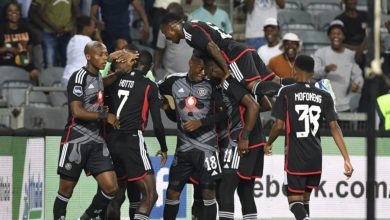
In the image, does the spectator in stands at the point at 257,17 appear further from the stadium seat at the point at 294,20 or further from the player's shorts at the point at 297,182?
the player's shorts at the point at 297,182

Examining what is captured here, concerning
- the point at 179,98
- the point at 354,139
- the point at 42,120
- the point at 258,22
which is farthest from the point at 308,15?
the point at 179,98

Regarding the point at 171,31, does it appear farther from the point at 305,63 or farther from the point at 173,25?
the point at 305,63

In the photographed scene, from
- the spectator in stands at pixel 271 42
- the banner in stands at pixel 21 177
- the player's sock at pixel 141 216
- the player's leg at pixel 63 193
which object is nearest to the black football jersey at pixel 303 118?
the player's sock at pixel 141 216

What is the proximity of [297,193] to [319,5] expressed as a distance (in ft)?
30.4

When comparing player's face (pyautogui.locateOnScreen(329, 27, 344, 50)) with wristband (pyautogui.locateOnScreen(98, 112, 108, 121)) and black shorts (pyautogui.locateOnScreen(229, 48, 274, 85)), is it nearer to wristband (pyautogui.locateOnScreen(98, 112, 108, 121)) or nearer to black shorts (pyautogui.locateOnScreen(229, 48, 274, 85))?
→ black shorts (pyautogui.locateOnScreen(229, 48, 274, 85))

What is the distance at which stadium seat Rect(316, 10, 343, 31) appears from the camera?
66.8 ft

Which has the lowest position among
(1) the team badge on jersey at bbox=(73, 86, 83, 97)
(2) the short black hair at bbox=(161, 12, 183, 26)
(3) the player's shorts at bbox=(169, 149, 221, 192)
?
(3) the player's shorts at bbox=(169, 149, 221, 192)

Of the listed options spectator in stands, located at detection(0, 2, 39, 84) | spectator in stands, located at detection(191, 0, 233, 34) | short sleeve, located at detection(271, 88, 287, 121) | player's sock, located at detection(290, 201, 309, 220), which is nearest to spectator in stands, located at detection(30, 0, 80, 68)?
spectator in stands, located at detection(0, 2, 39, 84)

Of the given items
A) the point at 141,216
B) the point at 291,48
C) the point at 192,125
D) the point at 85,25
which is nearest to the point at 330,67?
the point at 291,48

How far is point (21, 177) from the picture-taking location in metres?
14.5

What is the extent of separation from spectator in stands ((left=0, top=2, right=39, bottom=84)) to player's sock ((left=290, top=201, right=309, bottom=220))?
6.47 metres

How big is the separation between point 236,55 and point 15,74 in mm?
5852

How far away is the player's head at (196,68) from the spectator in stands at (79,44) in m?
4.05

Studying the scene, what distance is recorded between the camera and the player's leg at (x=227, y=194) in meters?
12.6
